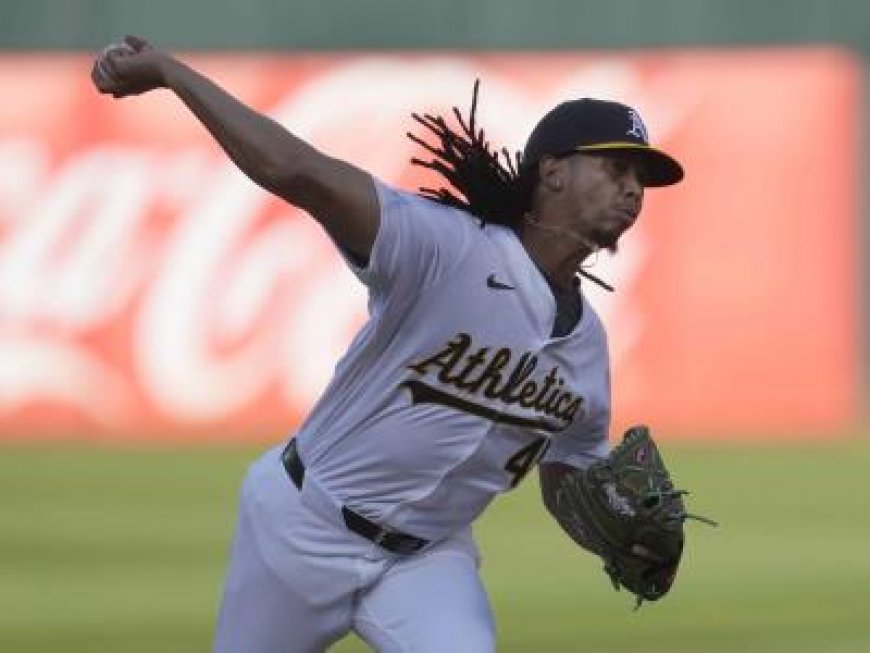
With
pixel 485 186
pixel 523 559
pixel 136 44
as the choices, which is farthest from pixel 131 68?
pixel 523 559

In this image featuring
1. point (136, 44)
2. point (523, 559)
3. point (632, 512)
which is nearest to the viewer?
point (136, 44)

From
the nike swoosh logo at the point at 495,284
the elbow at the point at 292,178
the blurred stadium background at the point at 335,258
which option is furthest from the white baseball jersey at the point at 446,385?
the blurred stadium background at the point at 335,258

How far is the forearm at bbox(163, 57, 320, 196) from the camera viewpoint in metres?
4.65

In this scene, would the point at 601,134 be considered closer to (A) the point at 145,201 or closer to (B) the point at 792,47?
(A) the point at 145,201

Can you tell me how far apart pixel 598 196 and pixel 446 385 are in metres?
0.56

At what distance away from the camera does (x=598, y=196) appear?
5.21 metres

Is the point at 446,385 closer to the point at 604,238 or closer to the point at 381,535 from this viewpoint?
the point at 381,535

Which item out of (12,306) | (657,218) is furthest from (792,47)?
(12,306)

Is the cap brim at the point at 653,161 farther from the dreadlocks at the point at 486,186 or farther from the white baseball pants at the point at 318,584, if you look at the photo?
the white baseball pants at the point at 318,584

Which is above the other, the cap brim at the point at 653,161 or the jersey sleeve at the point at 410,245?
the cap brim at the point at 653,161

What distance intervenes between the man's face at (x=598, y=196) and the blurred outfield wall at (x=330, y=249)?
11395 mm

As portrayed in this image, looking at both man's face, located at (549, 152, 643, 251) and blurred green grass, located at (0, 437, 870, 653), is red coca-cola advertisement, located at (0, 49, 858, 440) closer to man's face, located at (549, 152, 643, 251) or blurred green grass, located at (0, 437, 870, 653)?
blurred green grass, located at (0, 437, 870, 653)

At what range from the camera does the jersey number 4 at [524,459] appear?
17.4 ft

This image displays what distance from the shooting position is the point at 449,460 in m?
5.17
